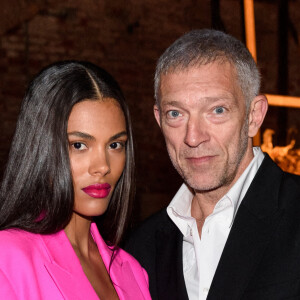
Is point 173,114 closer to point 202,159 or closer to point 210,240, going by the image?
point 202,159

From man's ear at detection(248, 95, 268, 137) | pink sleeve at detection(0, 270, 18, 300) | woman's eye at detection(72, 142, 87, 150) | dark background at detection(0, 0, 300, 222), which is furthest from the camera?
dark background at detection(0, 0, 300, 222)

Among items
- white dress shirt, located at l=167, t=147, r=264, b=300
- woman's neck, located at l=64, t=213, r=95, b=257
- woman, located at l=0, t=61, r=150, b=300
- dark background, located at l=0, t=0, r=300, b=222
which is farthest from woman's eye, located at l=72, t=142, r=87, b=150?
dark background, located at l=0, t=0, r=300, b=222

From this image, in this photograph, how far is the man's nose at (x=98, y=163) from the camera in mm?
1801

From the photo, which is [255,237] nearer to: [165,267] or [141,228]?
[165,267]

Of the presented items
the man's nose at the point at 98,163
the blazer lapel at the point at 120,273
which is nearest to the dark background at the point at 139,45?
the blazer lapel at the point at 120,273

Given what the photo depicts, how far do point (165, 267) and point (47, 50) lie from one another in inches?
111

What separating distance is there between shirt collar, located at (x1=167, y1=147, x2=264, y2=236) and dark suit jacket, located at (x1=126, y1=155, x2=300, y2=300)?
49 millimetres

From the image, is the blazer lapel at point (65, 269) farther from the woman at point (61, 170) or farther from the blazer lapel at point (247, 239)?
the blazer lapel at point (247, 239)

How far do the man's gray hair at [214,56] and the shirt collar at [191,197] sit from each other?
218mm

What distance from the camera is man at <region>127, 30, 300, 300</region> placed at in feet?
5.95

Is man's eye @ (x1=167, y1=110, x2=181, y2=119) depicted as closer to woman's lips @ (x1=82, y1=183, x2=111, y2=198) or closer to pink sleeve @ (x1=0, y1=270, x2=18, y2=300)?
woman's lips @ (x1=82, y1=183, x2=111, y2=198)

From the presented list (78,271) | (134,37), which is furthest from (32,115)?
(134,37)

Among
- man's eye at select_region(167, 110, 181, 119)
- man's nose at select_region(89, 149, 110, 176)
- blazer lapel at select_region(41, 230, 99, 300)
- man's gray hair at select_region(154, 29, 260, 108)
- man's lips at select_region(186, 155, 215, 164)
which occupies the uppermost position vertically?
man's gray hair at select_region(154, 29, 260, 108)

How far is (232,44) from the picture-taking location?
200 centimetres
